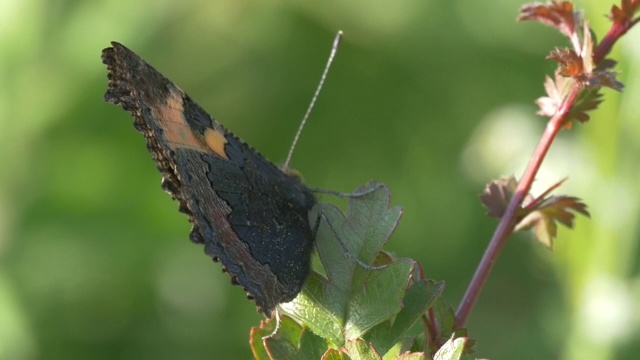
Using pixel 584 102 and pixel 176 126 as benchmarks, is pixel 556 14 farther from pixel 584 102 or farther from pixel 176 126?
pixel 176 126

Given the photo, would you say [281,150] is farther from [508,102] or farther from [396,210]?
[396,210]

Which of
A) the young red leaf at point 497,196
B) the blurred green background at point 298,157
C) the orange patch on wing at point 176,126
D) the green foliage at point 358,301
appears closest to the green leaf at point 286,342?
the green foliage at point 358,301

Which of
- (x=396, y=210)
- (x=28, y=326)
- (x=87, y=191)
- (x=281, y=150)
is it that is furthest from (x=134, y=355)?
(x=396, y=210)

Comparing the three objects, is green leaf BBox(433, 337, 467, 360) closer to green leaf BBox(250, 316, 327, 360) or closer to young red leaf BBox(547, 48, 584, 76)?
green leaf BBox(250, 316, 327, 360)

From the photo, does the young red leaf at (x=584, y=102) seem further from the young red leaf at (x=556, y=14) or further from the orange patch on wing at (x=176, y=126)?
the orange patch on wing at (x=176, y=126)

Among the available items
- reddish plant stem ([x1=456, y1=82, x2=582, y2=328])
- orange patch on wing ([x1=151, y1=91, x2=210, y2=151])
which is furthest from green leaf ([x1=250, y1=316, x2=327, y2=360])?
orange patch on wing ([x1=151, y1=91, x2=210, y2=151])
